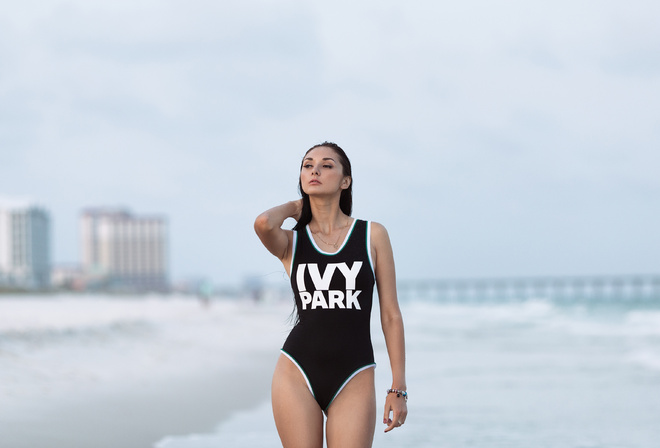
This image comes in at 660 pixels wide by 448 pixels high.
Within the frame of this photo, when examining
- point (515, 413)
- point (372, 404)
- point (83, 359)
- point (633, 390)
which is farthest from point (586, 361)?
point (372, 404)

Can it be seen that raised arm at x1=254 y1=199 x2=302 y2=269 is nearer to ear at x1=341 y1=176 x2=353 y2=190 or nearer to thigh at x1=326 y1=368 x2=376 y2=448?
ear at x1=341 y1=176 x2=353 y2=190

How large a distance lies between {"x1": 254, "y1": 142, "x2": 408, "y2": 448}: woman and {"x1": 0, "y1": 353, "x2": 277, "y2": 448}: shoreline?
3500mm

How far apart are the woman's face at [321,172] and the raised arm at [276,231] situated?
0.11m

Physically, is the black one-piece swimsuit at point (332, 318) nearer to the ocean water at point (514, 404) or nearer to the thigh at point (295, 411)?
the thigh at point (295, 411)

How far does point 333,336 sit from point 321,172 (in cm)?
56

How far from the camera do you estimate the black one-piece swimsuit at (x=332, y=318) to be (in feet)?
8.98

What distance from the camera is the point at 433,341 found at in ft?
58.8

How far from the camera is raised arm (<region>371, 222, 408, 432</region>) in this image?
279 cm

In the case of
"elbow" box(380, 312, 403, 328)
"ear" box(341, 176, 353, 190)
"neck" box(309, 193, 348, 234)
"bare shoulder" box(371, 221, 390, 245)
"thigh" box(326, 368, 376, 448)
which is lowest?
"thigh" box(326, 368, 376, 448)

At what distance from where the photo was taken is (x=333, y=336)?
9.04ft

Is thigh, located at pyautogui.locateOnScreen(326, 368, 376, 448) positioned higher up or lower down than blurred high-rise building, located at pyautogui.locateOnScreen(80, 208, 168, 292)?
higher up

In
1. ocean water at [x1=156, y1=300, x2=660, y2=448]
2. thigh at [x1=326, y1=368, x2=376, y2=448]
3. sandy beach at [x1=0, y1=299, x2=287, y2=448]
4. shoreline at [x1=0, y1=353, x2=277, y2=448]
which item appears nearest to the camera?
thigh at [x1=326, y1=368, x2=376, y2=448]

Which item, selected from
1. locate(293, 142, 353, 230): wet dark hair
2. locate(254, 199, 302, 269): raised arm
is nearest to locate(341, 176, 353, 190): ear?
locate(293, 142, 353, 230): wet dark hair

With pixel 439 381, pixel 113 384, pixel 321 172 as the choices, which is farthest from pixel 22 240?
pixel 321 172
